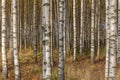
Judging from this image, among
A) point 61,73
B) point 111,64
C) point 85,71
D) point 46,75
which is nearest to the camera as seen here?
point 111,64

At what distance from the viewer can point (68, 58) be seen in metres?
18.9

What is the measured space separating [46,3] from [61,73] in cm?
456

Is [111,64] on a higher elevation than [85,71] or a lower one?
higher

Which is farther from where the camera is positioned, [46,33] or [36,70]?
[36,70]

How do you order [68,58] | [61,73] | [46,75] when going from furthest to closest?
[68,58], [61,73], [46,75]

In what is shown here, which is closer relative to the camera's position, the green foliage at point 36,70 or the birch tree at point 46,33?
the birch tree at point 46,33

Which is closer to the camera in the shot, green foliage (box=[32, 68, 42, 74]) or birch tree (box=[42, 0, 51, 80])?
birch tree (box=[42, 0, 51, 80])

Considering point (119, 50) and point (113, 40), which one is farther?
point (119, 50)

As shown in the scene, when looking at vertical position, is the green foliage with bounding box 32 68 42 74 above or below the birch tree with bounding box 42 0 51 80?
below

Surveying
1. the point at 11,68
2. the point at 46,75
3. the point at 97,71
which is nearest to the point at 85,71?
the point at 97,71

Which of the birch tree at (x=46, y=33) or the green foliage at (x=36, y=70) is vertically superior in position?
the birch tree at (x=46, y=33)

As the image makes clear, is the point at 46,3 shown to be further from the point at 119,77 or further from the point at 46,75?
the point at 119,77

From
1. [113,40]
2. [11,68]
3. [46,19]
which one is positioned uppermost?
[46,19]

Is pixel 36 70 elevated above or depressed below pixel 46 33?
below
